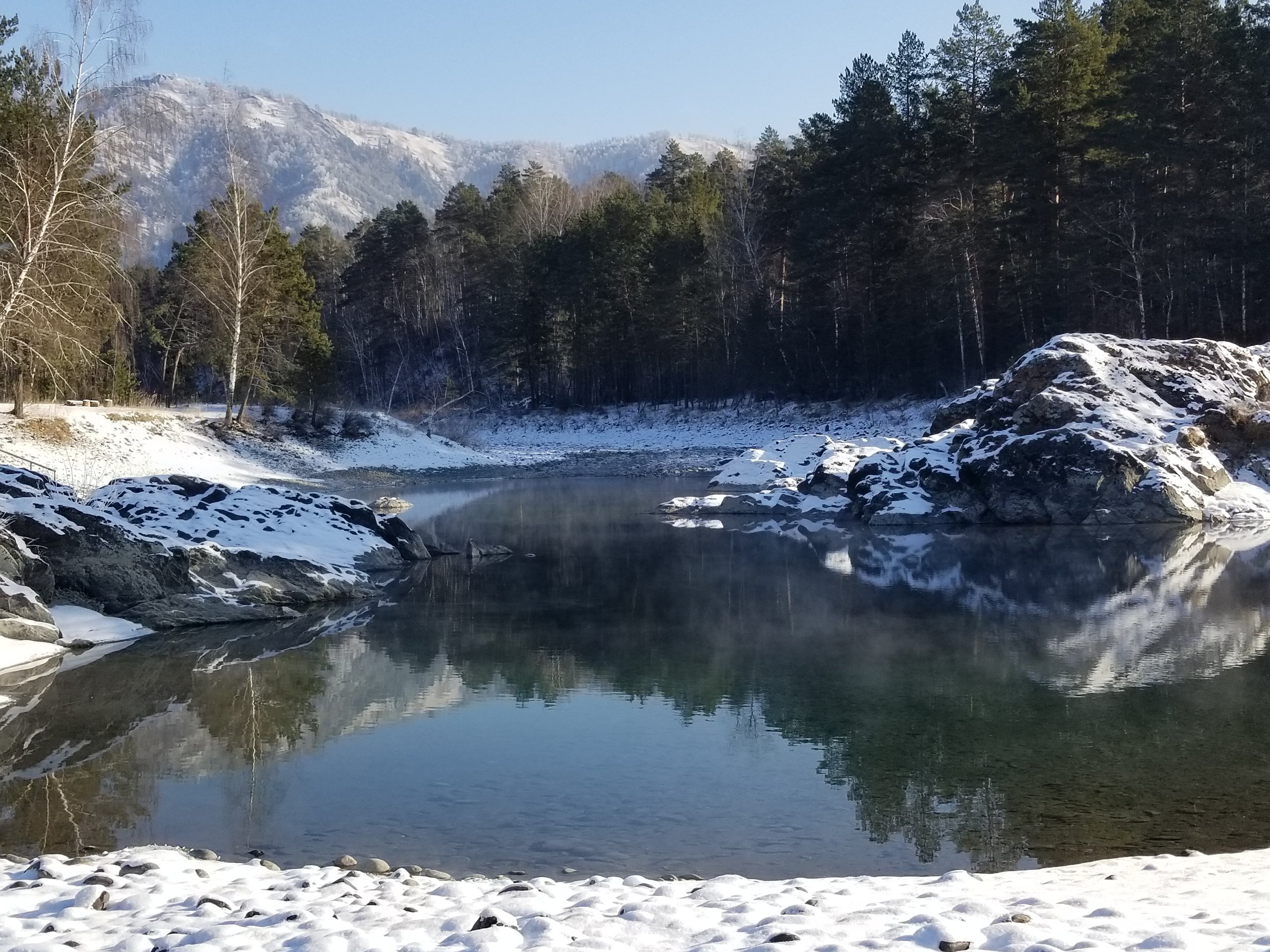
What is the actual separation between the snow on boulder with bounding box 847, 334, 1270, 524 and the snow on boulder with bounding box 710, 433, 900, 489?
9.53 ft

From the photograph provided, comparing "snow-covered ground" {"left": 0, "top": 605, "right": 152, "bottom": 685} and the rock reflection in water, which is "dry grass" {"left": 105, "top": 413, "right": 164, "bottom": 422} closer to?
"snow-covered ground" {"left": 0, "top": 605, "right": 152, "bottom": 685}

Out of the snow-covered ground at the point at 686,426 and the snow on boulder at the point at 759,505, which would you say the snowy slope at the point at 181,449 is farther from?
the snow on boulder at the point at 759,505

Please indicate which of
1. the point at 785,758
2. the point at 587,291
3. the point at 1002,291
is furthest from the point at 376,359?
the point at 785,758

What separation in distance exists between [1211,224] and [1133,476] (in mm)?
11920

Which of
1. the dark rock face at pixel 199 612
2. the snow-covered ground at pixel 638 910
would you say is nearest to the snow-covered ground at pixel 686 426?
the dark rock face at pixel 199 612

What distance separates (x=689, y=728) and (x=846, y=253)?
138 ft

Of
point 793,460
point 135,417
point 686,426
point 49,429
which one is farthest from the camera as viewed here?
point 686,426

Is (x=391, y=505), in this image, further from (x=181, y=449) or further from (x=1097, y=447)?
(x=1097, y=447)

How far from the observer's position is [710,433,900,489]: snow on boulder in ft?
A: 103

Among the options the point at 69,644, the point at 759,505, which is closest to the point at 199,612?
the point at 69,644

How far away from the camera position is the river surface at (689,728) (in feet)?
23.6

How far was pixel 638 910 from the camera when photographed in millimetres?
5355

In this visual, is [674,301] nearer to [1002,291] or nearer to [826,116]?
[826,116]

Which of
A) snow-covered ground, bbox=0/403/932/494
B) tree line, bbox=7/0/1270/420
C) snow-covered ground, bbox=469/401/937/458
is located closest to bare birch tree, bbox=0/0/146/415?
tree line, bbox=7/0/1270/420
